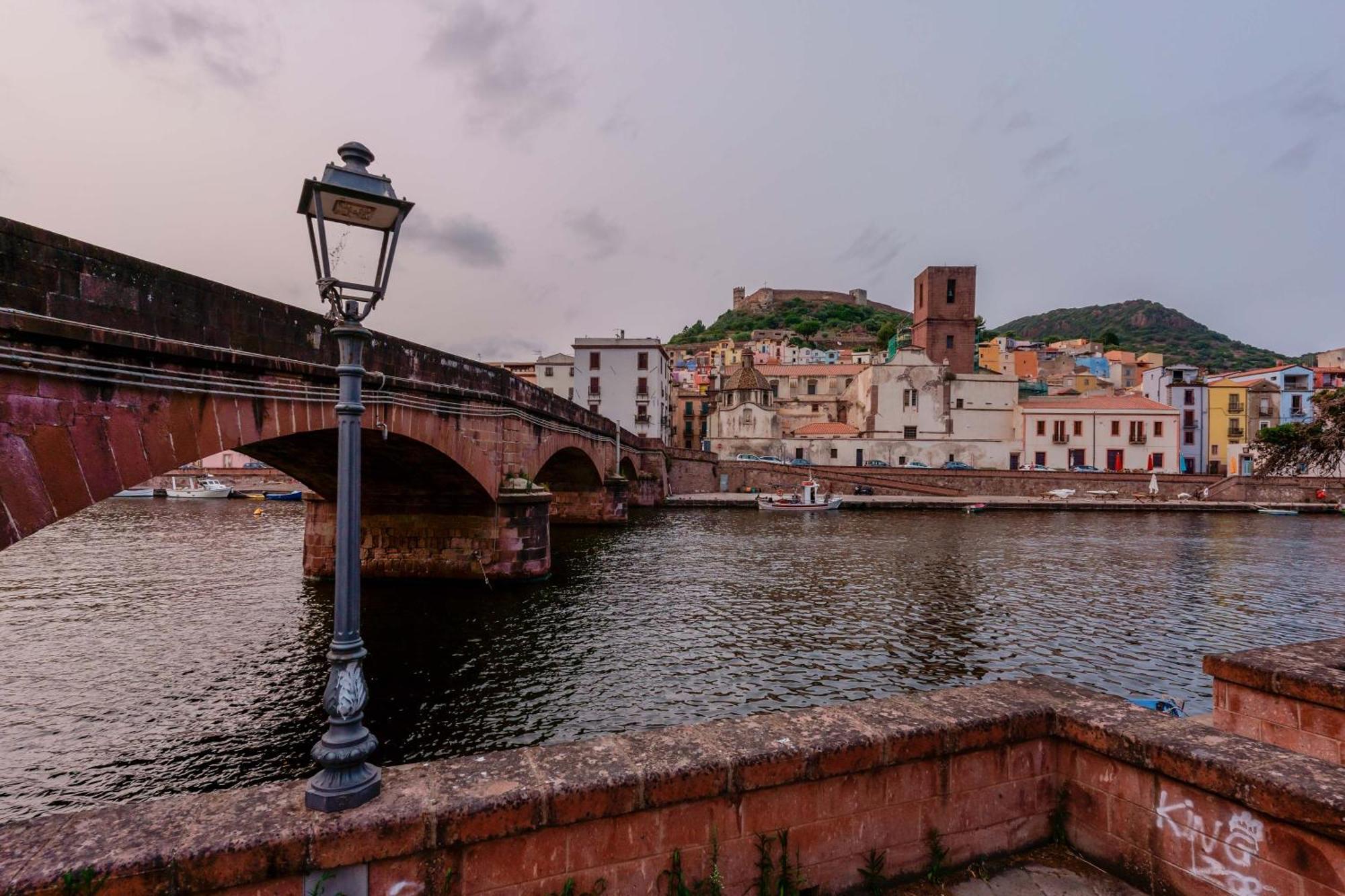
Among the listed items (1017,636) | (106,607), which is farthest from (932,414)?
(106,607)

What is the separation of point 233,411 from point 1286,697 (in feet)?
34.7

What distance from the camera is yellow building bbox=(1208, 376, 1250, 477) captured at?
5728 cm

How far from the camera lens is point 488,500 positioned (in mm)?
17250

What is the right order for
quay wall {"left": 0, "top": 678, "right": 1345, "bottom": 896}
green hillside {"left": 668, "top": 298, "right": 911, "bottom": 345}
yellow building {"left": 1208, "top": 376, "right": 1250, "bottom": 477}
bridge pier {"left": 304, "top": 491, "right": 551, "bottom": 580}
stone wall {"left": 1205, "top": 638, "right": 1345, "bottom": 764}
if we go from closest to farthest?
quay wall {"left": 0, "top": 678, "right": 1345, "bottom": 896}, stone wall {"left": 1205, "top": 638, "right": 1345, "bottom": 764}, bridge pier {"left": 304, "top": 491, "right": 551, "bottom": 580}, yellow building {"left": 1208, "top": 376, "right": 1250, "bottom": 477}, green hillside {"left": 668, "top": 298, "right": 911, "bottom": 345}

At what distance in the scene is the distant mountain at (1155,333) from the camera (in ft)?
495

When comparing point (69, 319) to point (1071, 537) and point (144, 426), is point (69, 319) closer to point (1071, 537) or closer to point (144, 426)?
point (144, 426)

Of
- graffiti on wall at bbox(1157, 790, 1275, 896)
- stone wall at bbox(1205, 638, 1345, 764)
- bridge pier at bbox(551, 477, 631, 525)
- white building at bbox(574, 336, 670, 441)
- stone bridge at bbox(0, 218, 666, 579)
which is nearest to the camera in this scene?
graffiti on wall at bbox(1157, 790, 1275, 896)

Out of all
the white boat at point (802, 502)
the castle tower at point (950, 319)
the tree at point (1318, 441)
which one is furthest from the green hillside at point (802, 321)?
the tree at point (1318, 441)

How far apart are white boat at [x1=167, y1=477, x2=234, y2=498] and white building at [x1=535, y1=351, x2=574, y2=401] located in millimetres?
27569

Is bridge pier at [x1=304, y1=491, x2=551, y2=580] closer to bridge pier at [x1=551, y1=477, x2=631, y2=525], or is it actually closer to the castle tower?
bridge pier at [x1=551, y1=477, x2=631, y2=525]

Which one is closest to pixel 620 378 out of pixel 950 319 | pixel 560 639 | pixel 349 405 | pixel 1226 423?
pixel 950 319

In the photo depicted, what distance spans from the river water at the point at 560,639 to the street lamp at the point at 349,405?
5.90 meters

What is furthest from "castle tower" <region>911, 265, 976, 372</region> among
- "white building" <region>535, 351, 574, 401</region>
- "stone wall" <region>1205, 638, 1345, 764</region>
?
"stone wall" <region>1205, 638, 1345, 764</region>

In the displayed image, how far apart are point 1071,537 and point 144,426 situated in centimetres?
3491
